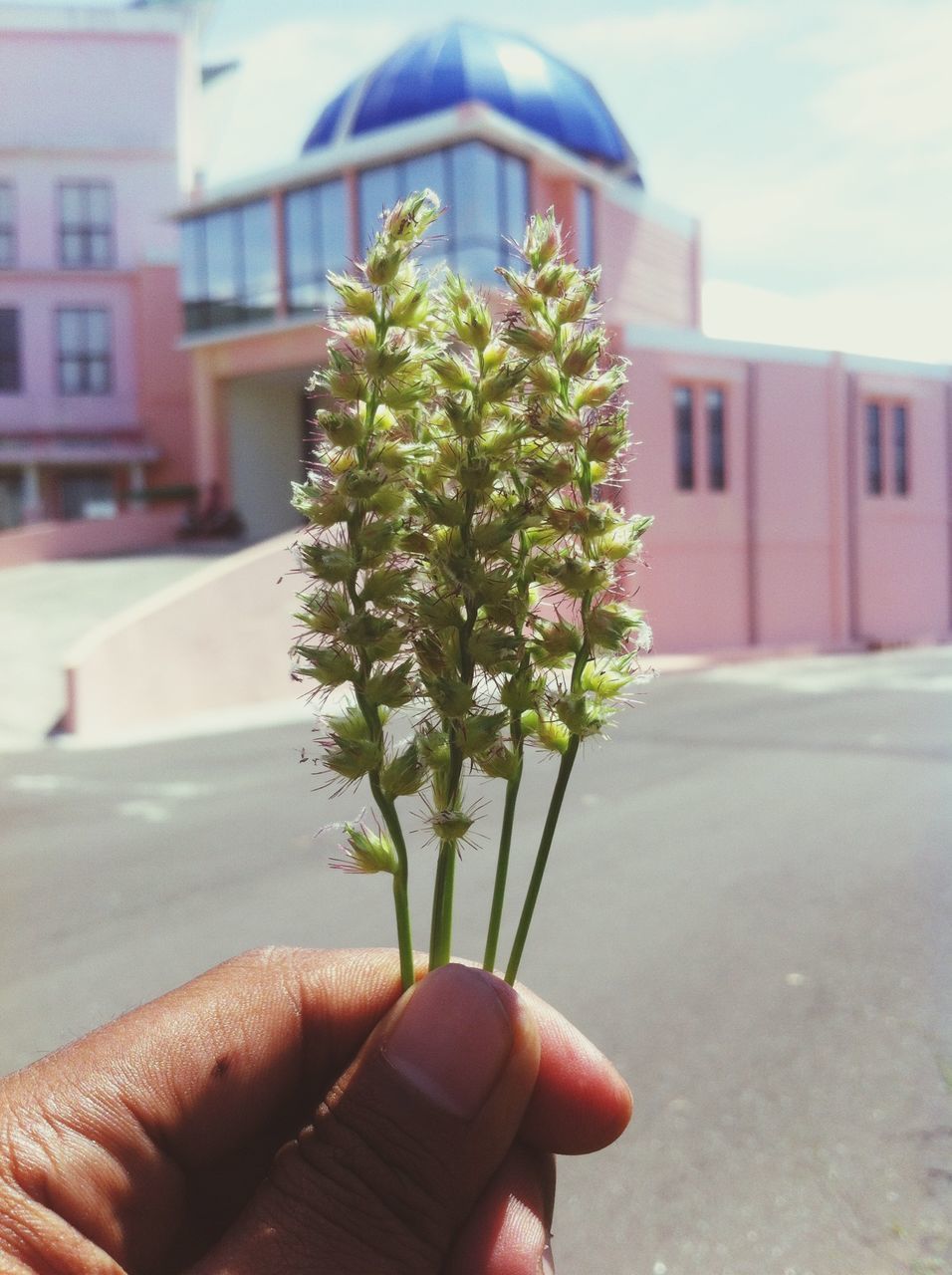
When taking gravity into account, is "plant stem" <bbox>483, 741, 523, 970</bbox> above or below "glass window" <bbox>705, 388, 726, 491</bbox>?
below

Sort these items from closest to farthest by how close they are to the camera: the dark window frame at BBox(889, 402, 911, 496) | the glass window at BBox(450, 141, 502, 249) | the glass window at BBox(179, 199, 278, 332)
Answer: the glass window at BBox(450, 141, 502, 249) < the glass window at BBox(179, 199, 278, 332) < the dark window frame at BBox(889, 402, 911, 496)

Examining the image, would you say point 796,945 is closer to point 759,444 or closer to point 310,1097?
point 310,1097

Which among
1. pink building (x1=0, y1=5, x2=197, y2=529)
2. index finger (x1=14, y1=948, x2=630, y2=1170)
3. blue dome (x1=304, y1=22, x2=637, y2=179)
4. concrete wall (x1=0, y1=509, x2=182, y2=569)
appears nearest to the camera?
index finger (x1=14, y1=948, x2=630, y2=1170)

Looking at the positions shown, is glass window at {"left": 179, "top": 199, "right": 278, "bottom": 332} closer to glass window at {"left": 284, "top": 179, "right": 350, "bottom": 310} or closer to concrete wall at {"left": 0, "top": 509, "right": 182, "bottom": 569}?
glass window at {"left": 284, "top": 179, "right": 350, "bottom": 310}

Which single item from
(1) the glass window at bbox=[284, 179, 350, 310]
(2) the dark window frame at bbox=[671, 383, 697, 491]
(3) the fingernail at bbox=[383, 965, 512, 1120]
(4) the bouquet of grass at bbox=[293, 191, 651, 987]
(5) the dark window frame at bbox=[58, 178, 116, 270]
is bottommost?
(3) the fingernail at bbox=[383, 965, 512, 1120]

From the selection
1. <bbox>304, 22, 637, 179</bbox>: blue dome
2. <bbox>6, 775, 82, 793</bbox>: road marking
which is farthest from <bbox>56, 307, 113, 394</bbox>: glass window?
<bbox>6, 775, 82, 793</bbox>: road marking

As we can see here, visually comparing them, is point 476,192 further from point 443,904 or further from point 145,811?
point 443,904
